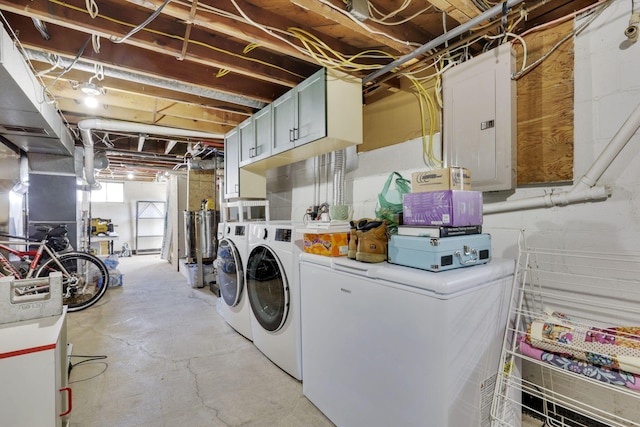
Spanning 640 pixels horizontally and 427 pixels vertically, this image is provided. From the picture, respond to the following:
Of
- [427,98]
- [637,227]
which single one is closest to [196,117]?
[427,98]

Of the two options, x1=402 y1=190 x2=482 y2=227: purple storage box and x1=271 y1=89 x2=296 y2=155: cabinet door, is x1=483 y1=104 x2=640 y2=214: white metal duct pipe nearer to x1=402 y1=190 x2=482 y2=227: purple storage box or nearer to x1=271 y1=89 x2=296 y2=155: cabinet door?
x1=402 y1=190 x2=482 y2=227: purple storage box

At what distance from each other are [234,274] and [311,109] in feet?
5.70

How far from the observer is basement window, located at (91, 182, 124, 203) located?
8875 mm

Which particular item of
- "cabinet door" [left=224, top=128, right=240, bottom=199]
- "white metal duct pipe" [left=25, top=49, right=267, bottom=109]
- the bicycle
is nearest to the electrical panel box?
"white metal duct pipe" [left=25, top=49, right=267, bottom=109]

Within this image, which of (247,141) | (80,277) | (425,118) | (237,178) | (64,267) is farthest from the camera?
(80,277)

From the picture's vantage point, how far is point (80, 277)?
153 inches

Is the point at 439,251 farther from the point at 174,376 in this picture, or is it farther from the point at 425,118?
the point at 174,376

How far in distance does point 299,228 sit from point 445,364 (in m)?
1.14

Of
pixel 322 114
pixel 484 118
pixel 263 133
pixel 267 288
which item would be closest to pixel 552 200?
pixel 484 118

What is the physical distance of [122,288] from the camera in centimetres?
471

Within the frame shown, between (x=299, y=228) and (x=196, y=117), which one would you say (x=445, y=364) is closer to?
(x=299, y=228)

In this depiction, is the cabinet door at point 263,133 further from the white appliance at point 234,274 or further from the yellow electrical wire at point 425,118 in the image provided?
the yellow electrical wire at point 425,118

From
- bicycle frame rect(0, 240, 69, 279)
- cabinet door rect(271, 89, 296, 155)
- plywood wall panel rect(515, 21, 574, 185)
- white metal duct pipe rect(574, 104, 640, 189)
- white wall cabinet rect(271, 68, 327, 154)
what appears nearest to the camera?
white metal duct pipe rect(574, 104, 640, 189)

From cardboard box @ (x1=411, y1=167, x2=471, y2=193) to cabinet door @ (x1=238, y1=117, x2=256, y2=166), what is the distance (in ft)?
6.96
